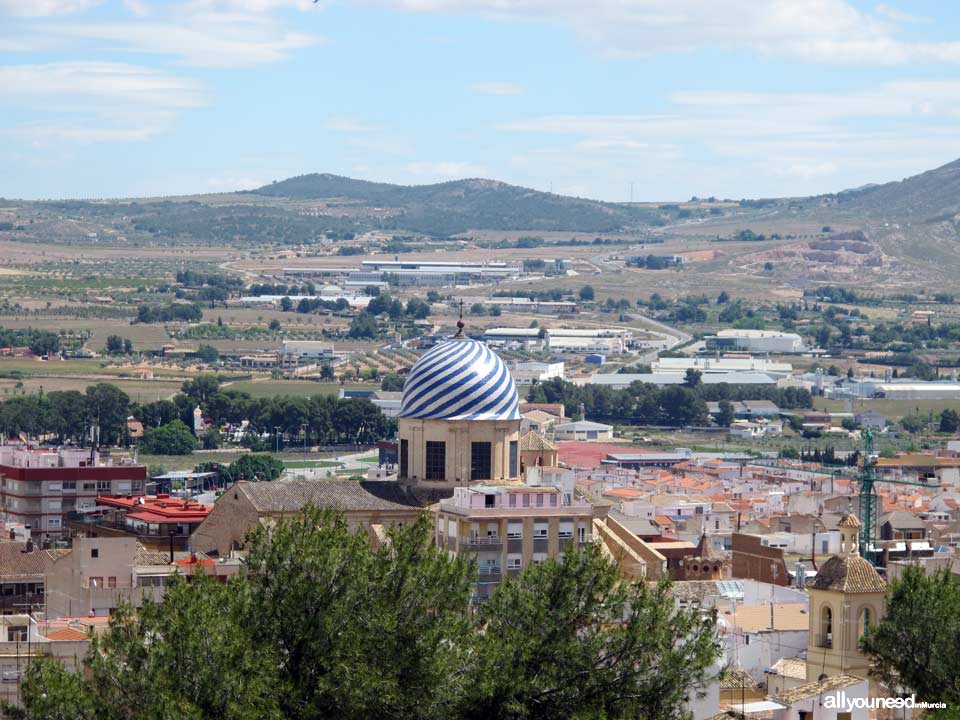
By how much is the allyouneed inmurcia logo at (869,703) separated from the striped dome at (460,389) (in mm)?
17758

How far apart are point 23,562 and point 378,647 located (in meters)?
18.7

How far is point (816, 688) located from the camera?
29.7 metres

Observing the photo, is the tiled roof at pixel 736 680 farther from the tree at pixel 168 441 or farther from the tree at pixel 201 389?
the tree at pixel 201 389

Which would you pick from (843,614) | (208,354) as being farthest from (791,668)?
(208,354)

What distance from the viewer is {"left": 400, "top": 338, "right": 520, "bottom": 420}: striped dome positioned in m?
47.2

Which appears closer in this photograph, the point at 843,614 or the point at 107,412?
the point at 843,614

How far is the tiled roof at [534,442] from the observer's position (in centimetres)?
5022

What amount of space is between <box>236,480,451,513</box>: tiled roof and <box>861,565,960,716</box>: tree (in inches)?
603

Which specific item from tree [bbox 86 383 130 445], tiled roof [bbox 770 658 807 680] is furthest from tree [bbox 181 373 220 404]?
tiled roof [bbox 770 658 807 680]

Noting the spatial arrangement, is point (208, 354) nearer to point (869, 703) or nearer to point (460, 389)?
point (460, 389)

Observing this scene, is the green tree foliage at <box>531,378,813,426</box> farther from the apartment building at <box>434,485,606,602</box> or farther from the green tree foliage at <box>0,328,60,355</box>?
the apartment building at <box>434,485,606,602</box>

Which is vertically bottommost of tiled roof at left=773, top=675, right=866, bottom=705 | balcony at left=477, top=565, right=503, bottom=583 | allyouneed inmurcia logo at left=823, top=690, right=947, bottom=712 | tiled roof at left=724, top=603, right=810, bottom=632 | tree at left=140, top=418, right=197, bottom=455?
tree at left=140, top=418, right=197, bottom=455

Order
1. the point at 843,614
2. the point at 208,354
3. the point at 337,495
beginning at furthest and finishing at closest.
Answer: the point at 208,354 < the point at 337,495 < the point at 843,614

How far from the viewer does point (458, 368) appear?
156 ft
